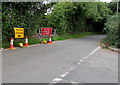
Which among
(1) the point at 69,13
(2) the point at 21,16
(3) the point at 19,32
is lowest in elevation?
(3) the point at 19,32

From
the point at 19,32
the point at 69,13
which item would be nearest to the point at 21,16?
the point at 19,32

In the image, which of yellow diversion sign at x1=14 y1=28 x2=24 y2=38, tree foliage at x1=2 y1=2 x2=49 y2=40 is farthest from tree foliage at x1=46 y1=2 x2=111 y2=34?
yellow diversion sign at x1=14 y1=28 x2=24 y2=38

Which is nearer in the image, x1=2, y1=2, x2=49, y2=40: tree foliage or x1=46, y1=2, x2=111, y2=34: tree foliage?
x1=2, y1=2, x2=49, y2=40: tree foliage

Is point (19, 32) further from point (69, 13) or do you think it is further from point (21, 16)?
point (69, 13)

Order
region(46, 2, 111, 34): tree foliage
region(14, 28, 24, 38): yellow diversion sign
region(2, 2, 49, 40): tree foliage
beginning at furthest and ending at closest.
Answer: region(46, 2, 111, 34): tree foliage → region(14, 28, 24, 38): yellow diversion sign → region(2, 2, 49, 40): tree foliage

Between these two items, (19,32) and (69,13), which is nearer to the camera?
(19,32)

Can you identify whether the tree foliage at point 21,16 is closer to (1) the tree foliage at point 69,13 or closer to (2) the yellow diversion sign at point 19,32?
(2) the yellow diversion sign at point 19,32

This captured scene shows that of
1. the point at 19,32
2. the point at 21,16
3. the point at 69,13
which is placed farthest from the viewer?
the point at 69,13

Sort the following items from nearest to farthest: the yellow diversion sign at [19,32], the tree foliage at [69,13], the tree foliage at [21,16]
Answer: the tree foliage at [21,16] → the yellow diversion sign at [19,32] → the tree foliage at [69,13]

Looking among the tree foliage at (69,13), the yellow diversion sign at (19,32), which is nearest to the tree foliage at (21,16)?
the yellow diversion sign at (19,32)

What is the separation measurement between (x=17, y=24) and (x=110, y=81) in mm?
9099

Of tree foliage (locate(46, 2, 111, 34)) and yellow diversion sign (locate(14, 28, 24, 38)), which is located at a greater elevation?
tree foliage (locate(46, 2, 111, 34))

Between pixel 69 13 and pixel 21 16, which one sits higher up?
pixel 69 13

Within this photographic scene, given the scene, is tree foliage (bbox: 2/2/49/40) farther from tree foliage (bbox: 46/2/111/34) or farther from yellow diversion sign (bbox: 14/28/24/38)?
tree foliage (bbox: 46/2/111/34)
